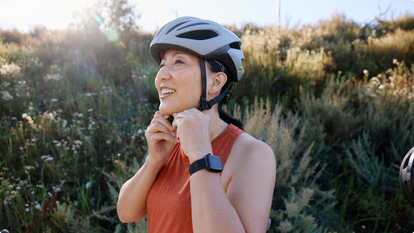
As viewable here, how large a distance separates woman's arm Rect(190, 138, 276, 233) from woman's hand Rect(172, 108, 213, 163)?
136 mm

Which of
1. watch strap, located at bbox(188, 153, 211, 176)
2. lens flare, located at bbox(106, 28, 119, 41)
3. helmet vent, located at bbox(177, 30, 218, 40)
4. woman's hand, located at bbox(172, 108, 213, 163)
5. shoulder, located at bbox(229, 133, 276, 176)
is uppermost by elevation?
lens flare, located at bbox(106, 28, 119, 41)

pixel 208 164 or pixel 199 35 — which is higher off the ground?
pixel 199 35

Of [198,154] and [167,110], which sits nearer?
[198,154]

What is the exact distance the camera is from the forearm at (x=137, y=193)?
2.00 meters

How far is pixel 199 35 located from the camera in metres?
2.15

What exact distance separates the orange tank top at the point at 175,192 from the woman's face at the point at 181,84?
0.34 metres

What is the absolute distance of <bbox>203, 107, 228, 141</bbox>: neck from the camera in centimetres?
209

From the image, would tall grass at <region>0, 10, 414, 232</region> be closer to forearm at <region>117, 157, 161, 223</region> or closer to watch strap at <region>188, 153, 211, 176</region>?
forearm at <region>117, 157, 161, 223</region>

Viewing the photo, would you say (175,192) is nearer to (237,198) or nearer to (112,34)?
(237,198)

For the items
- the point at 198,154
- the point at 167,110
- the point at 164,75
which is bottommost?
the point at 198,154

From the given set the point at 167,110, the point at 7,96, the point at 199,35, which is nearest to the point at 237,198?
the point at 167,110

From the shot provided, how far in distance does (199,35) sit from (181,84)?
461mm

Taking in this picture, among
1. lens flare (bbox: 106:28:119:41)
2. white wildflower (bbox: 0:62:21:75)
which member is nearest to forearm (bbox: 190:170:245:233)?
white wildflower (bbox: 0:62:21:75)

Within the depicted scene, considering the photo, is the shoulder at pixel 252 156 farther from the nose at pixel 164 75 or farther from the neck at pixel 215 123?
the nose at pixel 164 75
